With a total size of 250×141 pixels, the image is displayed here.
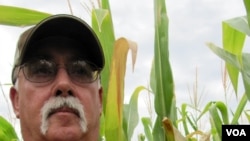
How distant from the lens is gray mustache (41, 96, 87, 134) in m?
1.39

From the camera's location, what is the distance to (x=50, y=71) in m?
1.47

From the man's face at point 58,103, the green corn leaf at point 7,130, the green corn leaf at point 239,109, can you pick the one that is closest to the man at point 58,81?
the man's face at point 58,103

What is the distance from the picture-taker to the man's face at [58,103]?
1.39 m

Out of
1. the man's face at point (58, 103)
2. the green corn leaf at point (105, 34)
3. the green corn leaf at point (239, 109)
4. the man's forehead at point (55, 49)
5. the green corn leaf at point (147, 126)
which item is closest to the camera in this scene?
the man's face at point (58, 103)

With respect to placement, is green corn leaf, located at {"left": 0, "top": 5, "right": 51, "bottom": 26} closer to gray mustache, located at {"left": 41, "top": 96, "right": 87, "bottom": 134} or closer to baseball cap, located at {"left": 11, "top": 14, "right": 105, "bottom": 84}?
baseball cap, located at {"left": 11, "top": 14, "right": 105, "bottom": 84}

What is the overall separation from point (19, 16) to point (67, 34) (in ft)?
0.73

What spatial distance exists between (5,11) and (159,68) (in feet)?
1.69

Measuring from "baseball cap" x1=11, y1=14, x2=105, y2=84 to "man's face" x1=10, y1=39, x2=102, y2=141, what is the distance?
30mm

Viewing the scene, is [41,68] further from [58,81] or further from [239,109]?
[239,109]

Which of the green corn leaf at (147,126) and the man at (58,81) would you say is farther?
the green corn leaf at (147,126)

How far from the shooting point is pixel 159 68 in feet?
5.57

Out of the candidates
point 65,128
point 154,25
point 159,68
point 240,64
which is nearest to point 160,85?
point 159,68

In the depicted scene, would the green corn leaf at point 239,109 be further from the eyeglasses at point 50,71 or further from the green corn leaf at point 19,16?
the green corn leaf at point 19,16

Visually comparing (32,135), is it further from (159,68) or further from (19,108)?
(159,68)
